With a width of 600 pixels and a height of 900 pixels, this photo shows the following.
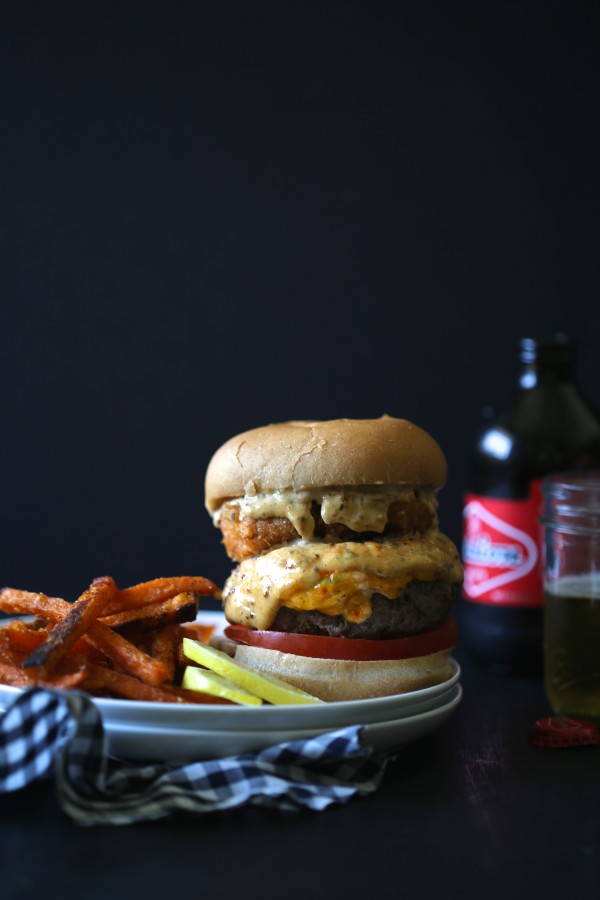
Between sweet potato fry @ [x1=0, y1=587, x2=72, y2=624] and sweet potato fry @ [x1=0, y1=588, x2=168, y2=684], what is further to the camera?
sweet potato fry @ [x1=0, y1=587, x2=72, y2=624]

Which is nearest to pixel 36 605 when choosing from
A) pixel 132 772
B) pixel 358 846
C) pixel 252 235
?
pixel 132 772

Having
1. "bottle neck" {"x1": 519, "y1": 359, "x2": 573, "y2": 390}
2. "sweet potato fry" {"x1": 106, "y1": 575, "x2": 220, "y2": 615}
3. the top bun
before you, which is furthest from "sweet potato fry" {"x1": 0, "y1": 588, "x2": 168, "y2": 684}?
"bottle neck" {"x1": 519, "y1": 359, "x2": 573, "y2": 390}

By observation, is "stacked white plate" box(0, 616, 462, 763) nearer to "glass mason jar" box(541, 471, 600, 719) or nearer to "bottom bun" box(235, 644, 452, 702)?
"bottom bun" box(235, 644, 452, 702)

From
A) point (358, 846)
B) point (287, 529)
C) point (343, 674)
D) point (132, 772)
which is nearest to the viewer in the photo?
point (358, 846)

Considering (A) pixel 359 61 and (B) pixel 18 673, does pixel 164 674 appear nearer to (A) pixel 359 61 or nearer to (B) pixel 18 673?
(B) pixel 18 673

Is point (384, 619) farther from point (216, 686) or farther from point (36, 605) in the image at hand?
point (36, 605)
